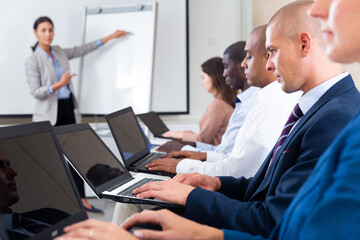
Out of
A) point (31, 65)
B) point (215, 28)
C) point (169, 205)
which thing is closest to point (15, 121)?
point (31, 65)

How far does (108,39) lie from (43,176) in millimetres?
3037

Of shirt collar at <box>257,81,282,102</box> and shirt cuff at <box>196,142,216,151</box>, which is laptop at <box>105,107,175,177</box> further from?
shirt collar at <box>257,81,282,102</box>

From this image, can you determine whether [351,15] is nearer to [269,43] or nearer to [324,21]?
[324,21]

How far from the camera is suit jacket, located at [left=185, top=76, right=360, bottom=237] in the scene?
0.86 m

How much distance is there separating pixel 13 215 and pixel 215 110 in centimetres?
185

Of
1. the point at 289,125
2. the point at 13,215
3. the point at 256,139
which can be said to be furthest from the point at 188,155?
the point at 13,215

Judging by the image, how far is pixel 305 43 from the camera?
104 cm

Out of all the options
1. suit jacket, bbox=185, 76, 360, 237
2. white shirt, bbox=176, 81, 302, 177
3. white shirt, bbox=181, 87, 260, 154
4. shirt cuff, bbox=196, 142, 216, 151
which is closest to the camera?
suit jacket, bbox=185, 76, 360, 237

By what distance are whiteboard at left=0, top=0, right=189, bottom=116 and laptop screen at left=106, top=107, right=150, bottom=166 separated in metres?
1.69

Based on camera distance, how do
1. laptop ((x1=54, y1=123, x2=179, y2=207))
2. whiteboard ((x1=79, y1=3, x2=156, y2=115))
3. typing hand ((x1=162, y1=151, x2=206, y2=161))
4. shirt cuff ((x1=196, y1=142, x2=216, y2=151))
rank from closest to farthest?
laptop ((x1=54, y1=123, x2=179, y2=207)), typing hand ((x1=162, y1=151, x2=206, y2=161)), shirt cuff ((x1=196, y1=142, x2=216, y2=151)), whiteboard ((x1=79, y1=3, x2=156, y2=115))

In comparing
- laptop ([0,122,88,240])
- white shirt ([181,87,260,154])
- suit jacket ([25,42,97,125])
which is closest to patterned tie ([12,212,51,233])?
laptop ([0,122,88,240])

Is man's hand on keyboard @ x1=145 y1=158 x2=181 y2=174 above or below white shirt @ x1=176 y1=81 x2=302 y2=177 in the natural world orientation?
below

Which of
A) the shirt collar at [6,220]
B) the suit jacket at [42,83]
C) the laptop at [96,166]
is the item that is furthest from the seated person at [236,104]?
the suit jacket at [42,83]

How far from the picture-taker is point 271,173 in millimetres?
990
